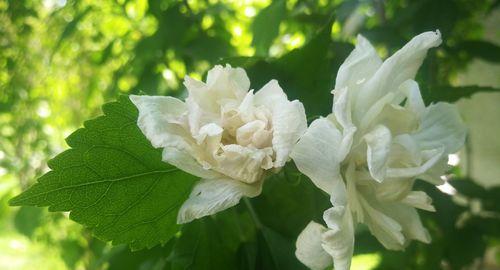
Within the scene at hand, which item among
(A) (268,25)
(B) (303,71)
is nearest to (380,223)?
(B) (303,71)

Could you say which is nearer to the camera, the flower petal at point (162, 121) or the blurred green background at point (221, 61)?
the flower petal at point (162, 121)

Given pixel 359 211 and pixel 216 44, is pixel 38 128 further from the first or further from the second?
pixel 359 211

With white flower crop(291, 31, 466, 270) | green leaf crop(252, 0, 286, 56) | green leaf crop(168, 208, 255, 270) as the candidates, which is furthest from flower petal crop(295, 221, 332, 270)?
green leaf crop(252, 0, 286, 56)

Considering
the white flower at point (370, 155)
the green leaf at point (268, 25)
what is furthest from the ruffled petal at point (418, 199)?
the green leaf at point (268, 25)

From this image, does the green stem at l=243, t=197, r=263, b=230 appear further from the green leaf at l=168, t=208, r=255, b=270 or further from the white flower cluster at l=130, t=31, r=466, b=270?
the white flower cluster at l=130, t=31, r=466, b=270

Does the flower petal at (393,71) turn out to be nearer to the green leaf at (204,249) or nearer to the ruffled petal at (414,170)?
the ruffled petal at (414,170)

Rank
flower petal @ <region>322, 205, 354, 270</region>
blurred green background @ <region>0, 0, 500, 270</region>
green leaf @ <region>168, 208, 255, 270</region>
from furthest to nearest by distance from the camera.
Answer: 1. blurred green background @ <region>0, 0, 500, 270</region>
2. green leaf @ <region>168, 208, 255, 270</region>
3. flower petal @ <region>322, 205, 354, 270</region>

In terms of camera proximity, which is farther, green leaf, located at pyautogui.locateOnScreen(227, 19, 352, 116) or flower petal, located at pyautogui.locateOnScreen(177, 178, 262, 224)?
green leaf, located at pyautogui.locateOnScreen(227, 19, 352, 116)
